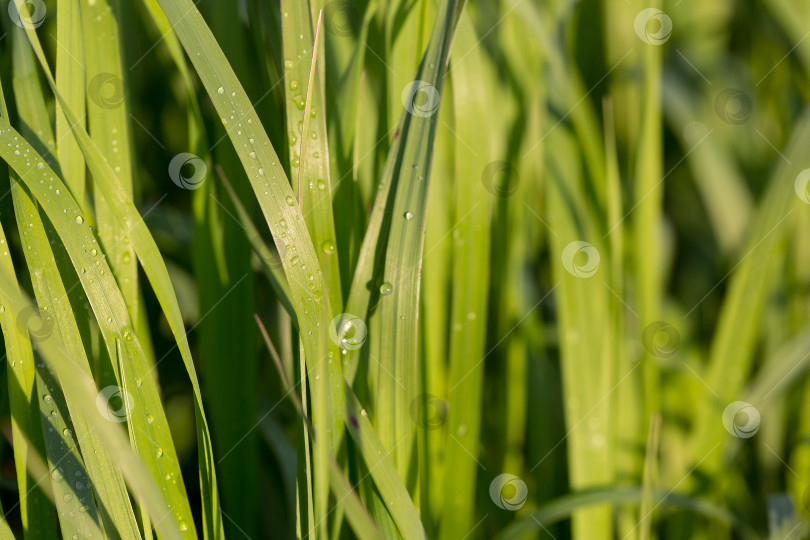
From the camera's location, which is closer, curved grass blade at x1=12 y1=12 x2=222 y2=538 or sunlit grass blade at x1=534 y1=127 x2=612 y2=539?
curved grass blade at x1=12 y1=12 x2=222 y2=538

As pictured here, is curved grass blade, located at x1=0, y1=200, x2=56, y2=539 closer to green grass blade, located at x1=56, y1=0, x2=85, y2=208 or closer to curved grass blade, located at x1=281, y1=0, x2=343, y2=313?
green grass blade, located at x1=56, y1=0, x2=85, y2=208

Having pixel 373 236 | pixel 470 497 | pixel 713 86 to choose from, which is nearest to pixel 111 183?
pixel 373 236

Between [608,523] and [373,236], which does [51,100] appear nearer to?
[373,236]

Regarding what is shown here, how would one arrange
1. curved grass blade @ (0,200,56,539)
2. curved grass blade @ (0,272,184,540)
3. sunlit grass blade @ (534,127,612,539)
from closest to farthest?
curved grass blade @ (0,272,184,540) → curved grass blade @ (0,200,56,539) → sunlit grass blade @ (534,127,612,539)

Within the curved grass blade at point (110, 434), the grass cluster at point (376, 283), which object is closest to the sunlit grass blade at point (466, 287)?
the grass cluster at point (376, 283)

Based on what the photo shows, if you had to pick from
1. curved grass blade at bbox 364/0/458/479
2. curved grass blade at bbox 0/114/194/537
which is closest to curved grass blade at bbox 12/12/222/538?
curved grass blade at bbox 0/114/194/537

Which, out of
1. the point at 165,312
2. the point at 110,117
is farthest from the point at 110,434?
the point at 110,117

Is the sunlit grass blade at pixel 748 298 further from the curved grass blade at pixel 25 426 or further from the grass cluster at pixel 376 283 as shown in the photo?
the curved grass blade at pixel 25 426
